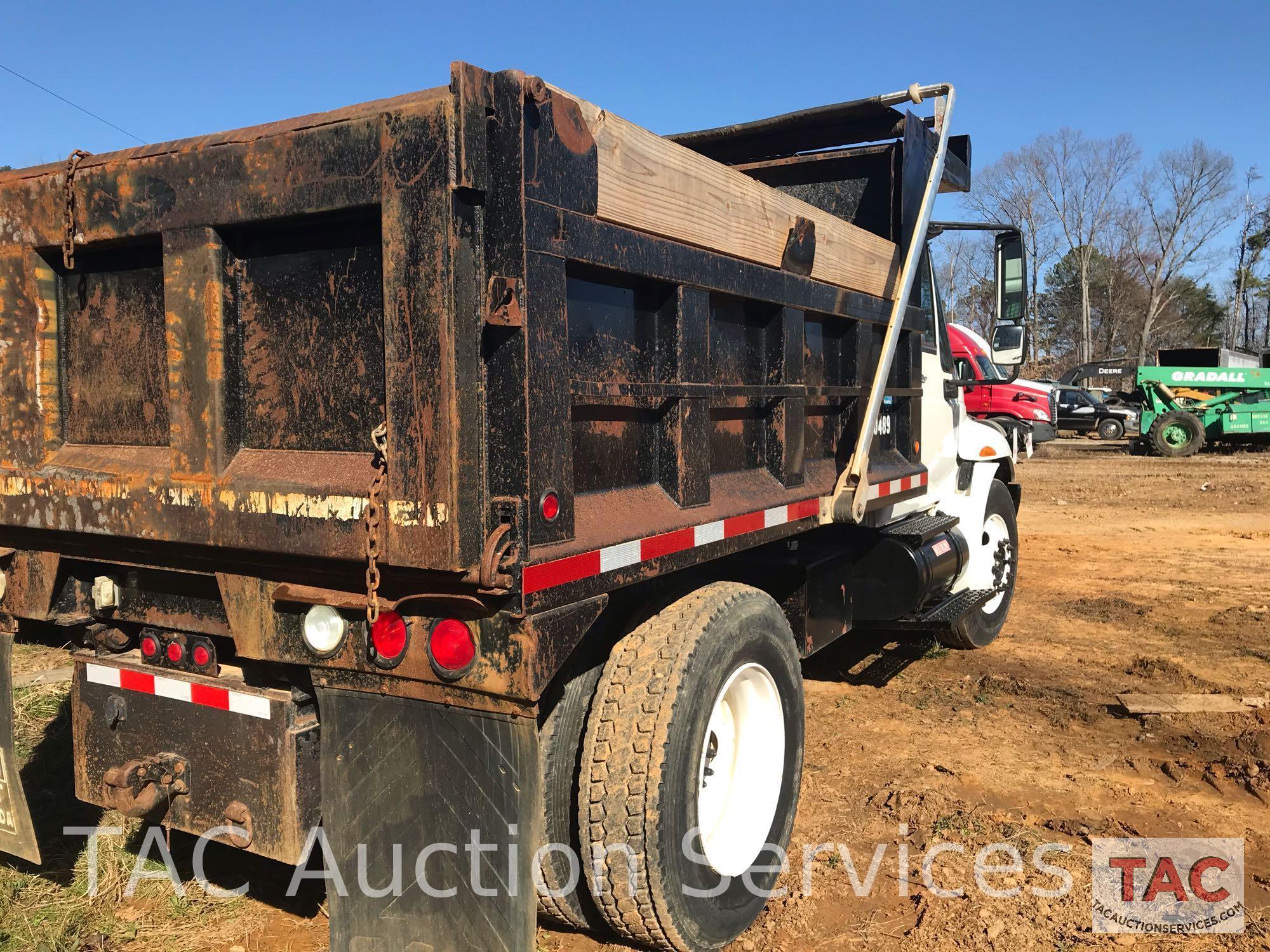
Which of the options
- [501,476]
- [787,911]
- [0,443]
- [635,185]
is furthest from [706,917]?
[0,443]

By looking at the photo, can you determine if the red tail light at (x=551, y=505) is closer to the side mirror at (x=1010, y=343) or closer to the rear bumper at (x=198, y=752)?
the rear bumper at (x=198, y=752)

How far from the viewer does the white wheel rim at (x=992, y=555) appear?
622cm

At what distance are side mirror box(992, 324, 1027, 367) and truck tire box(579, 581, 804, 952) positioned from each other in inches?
115

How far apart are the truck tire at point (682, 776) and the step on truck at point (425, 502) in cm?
1

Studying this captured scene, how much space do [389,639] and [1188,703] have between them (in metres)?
4.56

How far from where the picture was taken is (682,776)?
262cm

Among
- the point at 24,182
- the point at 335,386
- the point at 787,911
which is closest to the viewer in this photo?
the point at 335,386

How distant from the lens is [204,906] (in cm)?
323

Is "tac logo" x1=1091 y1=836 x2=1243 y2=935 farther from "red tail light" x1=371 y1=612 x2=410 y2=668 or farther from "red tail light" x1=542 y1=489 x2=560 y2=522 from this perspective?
"red tail light" x1=371 y1=612 x2=410 y2=668

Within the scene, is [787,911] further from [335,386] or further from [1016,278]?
[1016,278]

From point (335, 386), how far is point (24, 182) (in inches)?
49.0

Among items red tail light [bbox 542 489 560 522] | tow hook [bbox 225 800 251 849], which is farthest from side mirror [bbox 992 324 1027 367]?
tow hook [bbox 225 800 251 849]

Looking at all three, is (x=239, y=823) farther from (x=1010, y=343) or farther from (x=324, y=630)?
(x=1010, y=343)

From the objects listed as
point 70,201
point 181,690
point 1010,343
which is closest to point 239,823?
point 181,690
